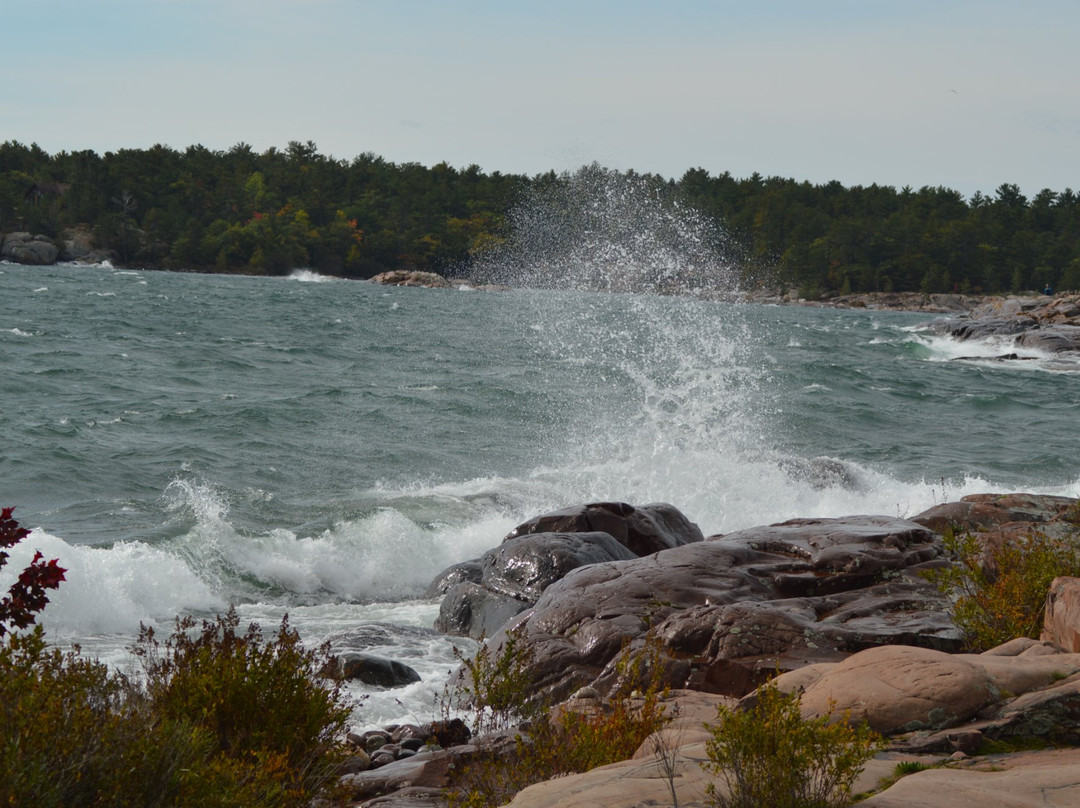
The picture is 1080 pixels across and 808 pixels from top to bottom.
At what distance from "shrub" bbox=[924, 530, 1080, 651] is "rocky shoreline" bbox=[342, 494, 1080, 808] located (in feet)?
0.62

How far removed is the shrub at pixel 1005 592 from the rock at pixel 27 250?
107441mm

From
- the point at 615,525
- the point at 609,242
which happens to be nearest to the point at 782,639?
the point at 615,525

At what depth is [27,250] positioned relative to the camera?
101750 mm

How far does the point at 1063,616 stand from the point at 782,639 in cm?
181

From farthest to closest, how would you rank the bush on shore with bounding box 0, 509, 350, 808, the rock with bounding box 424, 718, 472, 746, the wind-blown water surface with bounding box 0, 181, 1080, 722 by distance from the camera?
the wind-blown water surface with bounding box 0, 181, 1080, 722, the rock with bounding box 424, 718, 472, 746, the bush on shore with bounding box 0, 509, 350, 808

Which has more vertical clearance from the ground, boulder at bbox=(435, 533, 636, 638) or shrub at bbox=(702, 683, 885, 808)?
shrub at bbox=(702, 683, 885, 808)

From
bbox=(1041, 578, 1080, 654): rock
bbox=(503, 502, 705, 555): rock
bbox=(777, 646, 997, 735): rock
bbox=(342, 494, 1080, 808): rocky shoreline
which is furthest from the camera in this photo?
bbox=(503, 502, 705, 555): rock

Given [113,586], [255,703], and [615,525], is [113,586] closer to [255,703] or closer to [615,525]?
[615,525]

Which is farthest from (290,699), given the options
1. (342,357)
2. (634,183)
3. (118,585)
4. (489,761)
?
(634,183)

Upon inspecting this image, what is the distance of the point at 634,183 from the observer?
69.2 metres

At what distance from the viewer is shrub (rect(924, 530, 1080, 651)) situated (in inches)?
265

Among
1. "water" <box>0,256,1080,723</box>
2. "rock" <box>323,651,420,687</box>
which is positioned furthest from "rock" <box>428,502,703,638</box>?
"rock" <box>323,651,420,687</box>

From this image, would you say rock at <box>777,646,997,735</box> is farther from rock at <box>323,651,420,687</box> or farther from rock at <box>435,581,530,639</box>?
rock at <box>435,581,530,639</box>

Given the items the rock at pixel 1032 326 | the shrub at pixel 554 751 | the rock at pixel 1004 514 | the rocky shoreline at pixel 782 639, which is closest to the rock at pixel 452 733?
the rocky shoreline at pixel 782 639
